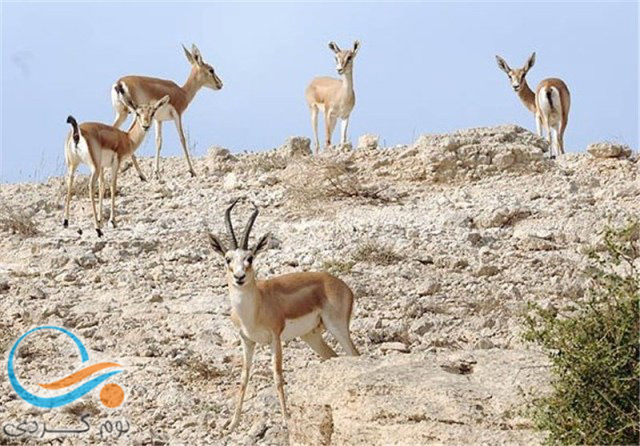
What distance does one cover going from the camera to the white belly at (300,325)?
9.64 meters

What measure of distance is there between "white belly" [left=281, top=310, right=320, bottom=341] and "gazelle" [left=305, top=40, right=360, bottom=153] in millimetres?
11929

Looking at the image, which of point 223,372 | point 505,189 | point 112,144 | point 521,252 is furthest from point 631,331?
point 112,144

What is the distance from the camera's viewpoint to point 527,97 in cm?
2311

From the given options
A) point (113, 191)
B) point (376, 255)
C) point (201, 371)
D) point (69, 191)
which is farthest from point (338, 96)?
point (201, 371)

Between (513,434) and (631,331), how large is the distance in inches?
36.1

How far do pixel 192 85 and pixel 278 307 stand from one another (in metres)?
12.8

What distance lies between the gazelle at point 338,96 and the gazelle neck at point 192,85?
7.63ft

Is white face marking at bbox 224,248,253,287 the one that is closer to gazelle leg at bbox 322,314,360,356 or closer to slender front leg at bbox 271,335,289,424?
slender front leg at bbox 271,335,289,424

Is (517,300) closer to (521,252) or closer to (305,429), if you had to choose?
(521,252)

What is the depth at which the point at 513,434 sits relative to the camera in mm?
7297

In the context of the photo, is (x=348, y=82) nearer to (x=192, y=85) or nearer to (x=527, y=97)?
(x=192, y=85)

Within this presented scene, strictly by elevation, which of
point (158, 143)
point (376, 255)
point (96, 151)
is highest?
point (158, 143)

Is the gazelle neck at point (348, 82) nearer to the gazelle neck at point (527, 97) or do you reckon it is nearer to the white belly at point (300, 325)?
the gazelle neck at point (527, 97)

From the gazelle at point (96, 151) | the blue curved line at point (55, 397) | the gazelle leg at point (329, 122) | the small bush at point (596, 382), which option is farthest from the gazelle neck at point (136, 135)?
the small bush at point (596, 382)
